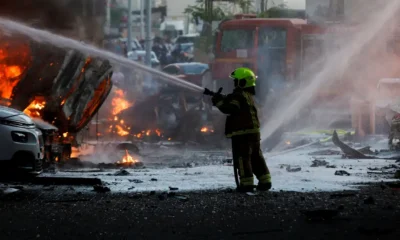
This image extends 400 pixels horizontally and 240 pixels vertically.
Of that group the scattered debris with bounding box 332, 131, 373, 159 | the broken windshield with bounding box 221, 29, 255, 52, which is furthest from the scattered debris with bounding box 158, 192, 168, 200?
the broken windshield with bounding box 221, 29, 255, 52

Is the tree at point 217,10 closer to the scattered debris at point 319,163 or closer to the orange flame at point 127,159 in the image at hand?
the orange flame at point 127,159

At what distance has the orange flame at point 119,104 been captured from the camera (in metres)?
20.9

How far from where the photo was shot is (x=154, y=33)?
64375 mm

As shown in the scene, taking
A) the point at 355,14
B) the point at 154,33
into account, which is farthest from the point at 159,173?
the point at 154,33

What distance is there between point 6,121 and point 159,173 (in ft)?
10.1

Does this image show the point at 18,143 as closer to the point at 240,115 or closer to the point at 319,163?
the point at 240,115

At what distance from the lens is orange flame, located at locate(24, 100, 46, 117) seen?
44.8 ft

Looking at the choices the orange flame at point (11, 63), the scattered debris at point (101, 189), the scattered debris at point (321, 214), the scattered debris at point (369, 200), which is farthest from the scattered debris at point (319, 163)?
the scattered debris at point (321, 214)

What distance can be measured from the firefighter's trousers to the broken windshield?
45.4 ft

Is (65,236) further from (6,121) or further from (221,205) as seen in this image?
(6,121)

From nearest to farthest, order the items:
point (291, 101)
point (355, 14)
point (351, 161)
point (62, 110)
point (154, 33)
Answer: point (62, 110), point (351, 161), point (291, 101), point (355, 14), point (154, 33)

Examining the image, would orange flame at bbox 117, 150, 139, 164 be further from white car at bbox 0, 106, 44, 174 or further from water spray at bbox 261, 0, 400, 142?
water spray at bbox 261, 0, 400, 142

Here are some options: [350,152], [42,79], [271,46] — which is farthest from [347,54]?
[42,79]

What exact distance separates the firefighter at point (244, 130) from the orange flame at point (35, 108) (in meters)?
→ 4.35
